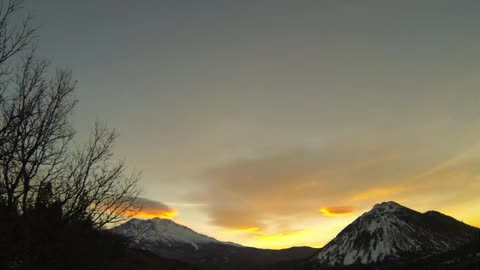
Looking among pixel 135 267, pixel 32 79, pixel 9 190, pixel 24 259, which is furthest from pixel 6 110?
pixel 135 267

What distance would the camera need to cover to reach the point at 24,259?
16484 millimetres

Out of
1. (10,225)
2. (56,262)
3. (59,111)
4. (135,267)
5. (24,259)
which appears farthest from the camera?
(135,267)

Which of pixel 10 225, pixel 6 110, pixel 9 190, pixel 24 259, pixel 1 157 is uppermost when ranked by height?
pixel 6 110

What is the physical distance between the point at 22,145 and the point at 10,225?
3.87 m

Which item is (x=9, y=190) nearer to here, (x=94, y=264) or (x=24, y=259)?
(x=24, y=259)

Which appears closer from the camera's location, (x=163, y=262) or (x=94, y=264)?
(x=94, y=264)

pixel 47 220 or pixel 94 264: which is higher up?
pixel 47 220

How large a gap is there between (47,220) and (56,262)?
204cm

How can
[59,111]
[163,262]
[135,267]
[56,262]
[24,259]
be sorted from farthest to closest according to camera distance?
1. [163,262]
2. [135,267]
3. [59,111]
4. [56,262]
5. [24,259]

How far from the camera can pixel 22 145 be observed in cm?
1753

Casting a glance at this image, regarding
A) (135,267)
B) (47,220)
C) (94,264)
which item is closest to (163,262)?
(135,267)

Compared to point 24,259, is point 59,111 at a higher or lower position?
higher

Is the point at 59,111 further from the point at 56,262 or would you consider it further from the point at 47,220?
the point at 56,262

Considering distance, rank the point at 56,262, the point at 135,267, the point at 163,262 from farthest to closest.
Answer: the point at 163,262
the point at 135,267
the point at 56,262
